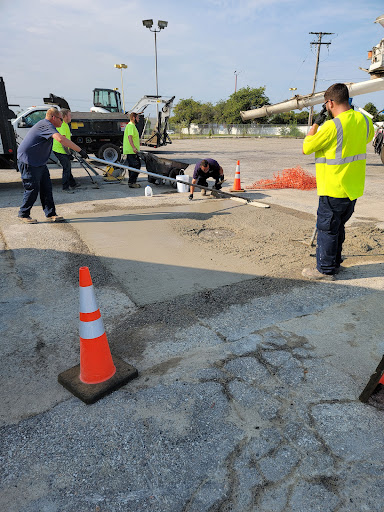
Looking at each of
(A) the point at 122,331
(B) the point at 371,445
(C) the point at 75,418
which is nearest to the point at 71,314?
(A) the point at 122,331

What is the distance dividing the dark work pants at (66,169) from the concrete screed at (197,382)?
13.2 ft

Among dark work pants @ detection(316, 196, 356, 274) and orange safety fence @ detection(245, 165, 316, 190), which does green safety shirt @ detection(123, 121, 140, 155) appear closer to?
orange safety fence @ detection(245, 165, 316, 190)

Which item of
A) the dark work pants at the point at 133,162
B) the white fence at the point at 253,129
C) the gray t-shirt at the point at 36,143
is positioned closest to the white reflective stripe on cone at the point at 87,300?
the gray t-shirt at the point at 36,143

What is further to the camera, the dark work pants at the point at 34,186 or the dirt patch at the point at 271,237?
A: the dark work pants at the point at 34,186

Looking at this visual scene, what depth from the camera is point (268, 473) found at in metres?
1.72

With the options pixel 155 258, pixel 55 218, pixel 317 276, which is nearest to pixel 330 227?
pixel 317 276

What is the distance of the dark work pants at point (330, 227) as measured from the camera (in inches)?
145

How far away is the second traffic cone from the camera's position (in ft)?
7.61

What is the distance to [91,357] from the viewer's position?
2.34m

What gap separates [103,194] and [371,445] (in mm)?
7888

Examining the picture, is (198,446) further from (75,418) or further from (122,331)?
(122,331)

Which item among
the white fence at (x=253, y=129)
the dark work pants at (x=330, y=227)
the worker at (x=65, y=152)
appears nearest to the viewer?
the dark work pants at (x=330, y=227)

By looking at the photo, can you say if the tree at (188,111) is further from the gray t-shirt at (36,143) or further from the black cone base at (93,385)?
the black cone base at (93,385)

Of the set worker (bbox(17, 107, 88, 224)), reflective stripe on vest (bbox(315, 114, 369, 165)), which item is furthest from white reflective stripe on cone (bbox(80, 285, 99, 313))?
worker (bbox(17, 107, 88, 224))
